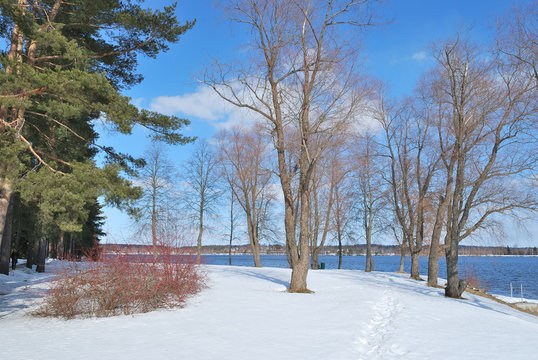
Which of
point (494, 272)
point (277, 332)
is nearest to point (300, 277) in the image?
point (277, 332)

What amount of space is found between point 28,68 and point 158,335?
7.34 meters

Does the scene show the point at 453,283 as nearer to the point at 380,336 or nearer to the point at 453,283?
the point at 453,283

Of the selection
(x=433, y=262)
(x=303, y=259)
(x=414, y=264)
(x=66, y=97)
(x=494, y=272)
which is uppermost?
(x=66, y=97)

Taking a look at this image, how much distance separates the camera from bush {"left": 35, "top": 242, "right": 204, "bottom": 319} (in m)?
9.54

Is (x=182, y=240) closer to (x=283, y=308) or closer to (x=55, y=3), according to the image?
(x=283, y=308)

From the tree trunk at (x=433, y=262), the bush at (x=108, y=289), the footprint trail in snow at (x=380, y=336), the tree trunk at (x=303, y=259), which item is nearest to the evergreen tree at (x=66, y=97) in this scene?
the bush at (x=108, y=289)

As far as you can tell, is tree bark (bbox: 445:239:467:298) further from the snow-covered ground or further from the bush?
the bush

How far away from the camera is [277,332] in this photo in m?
7.24

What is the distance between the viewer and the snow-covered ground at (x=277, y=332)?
584cm

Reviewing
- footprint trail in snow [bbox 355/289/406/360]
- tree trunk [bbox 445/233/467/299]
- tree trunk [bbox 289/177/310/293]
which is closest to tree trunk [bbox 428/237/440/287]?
tree trunk [bbox 445/233/467/299]

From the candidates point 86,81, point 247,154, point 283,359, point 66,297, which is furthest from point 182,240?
point 247,154

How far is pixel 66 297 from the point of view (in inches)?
374

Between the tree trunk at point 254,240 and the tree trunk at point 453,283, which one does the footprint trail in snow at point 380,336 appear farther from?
the tree trunk at point 254,240

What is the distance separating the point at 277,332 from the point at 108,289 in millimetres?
4875
